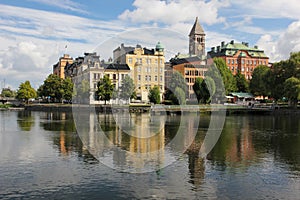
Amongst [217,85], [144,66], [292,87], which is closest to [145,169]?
[292,87]

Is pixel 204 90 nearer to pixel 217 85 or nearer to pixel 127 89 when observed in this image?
pixel 217 85

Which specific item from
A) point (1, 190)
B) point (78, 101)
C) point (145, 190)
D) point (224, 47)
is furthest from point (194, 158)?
point (224, 47)

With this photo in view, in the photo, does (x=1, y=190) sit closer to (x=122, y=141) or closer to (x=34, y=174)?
(x=34, y=174)

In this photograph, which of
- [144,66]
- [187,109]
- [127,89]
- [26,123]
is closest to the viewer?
[26,123]

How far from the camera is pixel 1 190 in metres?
21.4

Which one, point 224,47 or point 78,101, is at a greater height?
point 224,47

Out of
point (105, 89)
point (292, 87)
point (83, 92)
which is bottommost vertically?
point (83, 92)

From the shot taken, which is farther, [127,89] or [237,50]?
[237,50]

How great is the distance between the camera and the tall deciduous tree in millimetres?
107812

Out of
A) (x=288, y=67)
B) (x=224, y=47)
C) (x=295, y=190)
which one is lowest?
(x=295, y=190)

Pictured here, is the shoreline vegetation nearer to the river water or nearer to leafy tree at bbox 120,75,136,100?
leafy tree at bbox 120,75,136,100

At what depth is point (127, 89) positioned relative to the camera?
10862cm

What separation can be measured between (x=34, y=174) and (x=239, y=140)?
85.6 feet

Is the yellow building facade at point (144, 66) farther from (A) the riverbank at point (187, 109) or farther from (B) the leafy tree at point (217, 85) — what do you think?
(A) the riverbank at point (187, 109)
